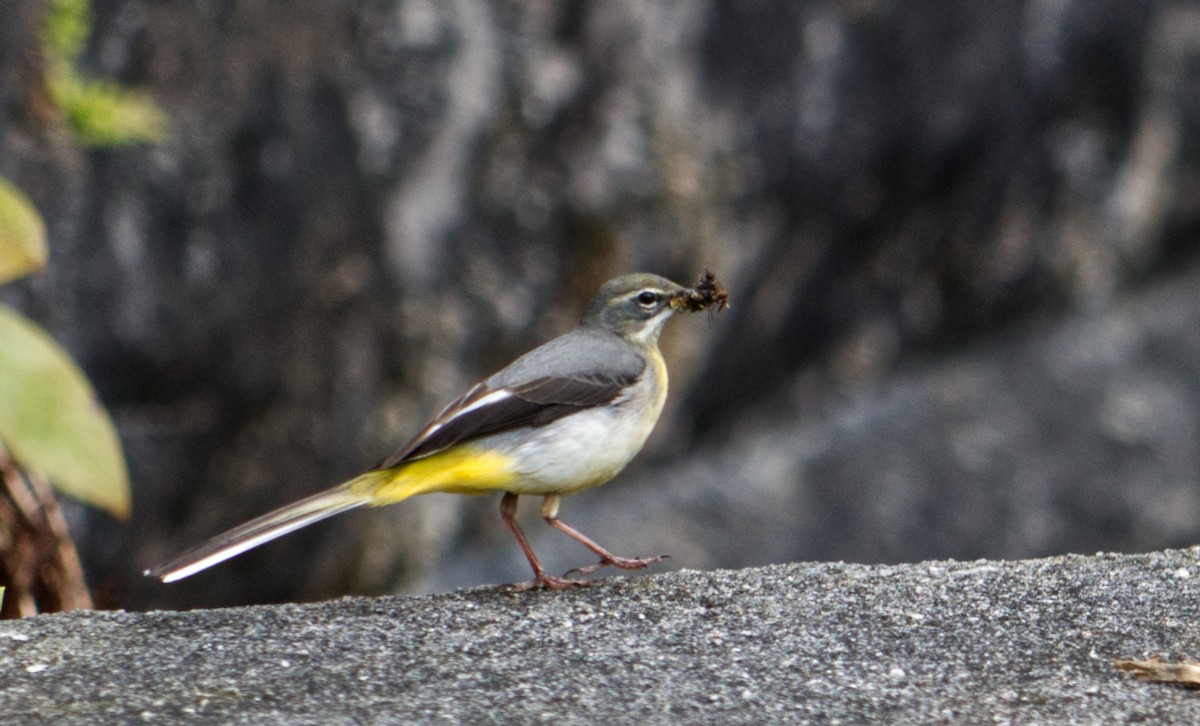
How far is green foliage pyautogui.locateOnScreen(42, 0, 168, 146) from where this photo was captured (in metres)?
7.51

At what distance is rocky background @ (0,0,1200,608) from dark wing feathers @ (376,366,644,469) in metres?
2.20

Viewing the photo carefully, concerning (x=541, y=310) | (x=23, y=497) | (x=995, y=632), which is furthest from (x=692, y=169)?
(x=995, y=632)

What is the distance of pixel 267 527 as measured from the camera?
4.86 m

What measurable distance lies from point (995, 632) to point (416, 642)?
68.2 inches

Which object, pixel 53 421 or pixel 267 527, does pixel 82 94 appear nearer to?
pixel 53 421

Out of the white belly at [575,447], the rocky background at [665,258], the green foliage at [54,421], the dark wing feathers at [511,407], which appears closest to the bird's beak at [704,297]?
the dark wing feathers at [511,407]

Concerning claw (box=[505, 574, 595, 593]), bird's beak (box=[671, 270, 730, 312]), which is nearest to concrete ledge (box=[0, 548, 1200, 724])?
claw (box=[505, 574, 595, 593])

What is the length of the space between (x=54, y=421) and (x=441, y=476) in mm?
1384

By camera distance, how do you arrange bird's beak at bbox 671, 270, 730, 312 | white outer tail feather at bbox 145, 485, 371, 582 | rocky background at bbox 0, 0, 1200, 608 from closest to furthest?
white outer tail feather at bbox 145, 485, 371, 582 → bird's beak at bbox 671, 270, 730, 312 → rocky background at bbox 0, 0, 1200, 608

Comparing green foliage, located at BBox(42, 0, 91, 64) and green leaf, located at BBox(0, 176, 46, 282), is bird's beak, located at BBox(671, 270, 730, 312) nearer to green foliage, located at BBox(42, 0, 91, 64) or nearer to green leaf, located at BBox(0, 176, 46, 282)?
green leaf, located at BBox(0, 176, 46, 282)

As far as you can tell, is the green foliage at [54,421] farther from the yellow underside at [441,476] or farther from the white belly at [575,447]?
the white belly at [575,447]

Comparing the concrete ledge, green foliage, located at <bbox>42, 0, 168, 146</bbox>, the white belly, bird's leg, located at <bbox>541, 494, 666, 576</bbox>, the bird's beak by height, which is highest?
green foliage, located at <bbox>42, 0, 168, 146</bbox>

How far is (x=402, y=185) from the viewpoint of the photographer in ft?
27.9

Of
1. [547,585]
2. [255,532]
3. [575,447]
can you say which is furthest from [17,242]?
[547,585]
